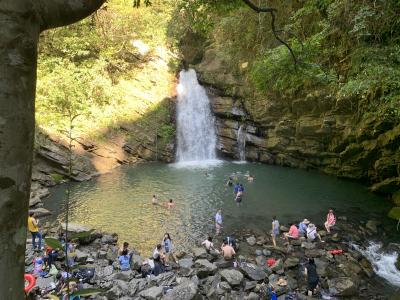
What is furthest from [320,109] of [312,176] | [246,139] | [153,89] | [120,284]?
[120,284]

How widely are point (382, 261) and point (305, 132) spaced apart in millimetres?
12760

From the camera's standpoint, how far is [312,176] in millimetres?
24453

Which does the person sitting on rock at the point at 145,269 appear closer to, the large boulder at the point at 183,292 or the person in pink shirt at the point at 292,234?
the large boulder at the point at 183,292

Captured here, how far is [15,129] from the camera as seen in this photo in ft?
3.91

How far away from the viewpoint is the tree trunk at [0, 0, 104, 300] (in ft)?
3.83

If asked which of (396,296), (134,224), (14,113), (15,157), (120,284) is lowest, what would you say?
(396,296)

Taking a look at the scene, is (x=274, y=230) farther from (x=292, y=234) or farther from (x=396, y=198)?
(x=396, y=198)

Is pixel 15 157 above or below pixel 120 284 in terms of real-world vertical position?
above

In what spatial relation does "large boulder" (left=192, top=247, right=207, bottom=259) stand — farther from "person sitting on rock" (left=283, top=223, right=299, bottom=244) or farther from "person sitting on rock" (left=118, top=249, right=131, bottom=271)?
"person sitting on rock" (left=283, top=223, right=299, bottom=244)

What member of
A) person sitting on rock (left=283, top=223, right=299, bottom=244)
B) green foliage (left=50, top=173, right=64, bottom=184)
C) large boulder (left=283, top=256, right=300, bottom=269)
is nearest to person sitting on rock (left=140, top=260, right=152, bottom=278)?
large boulder (left=283, top=256, right=300, bottom=269)

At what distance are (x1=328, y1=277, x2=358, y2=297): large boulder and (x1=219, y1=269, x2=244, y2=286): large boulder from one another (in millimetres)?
2913

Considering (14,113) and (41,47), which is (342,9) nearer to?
(14,113)

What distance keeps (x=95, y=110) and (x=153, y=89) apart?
600 cm

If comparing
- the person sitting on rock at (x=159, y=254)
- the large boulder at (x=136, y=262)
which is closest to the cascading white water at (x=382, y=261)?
the person sitting on rock at (x=159, y=254)
